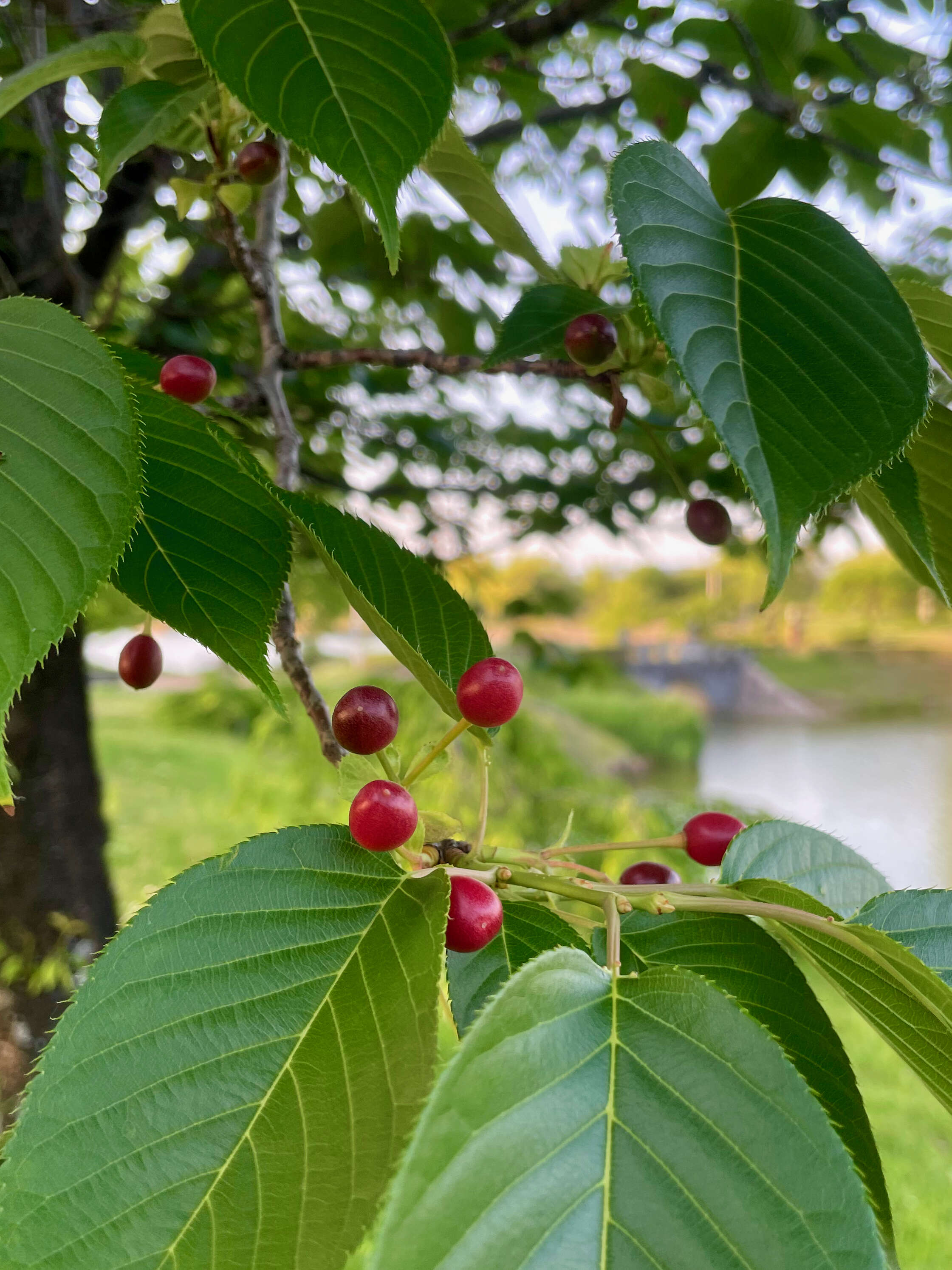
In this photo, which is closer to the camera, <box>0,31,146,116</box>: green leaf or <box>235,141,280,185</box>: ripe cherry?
<box>0,31,146,116</box>: green leaf

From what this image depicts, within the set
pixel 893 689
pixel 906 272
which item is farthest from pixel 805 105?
pixel 893 689

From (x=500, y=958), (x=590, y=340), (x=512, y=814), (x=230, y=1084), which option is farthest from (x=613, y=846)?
(x=512, y=814)

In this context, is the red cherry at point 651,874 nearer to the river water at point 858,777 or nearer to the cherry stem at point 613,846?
the cherry stem at point 613,846

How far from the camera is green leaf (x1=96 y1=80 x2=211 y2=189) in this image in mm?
498

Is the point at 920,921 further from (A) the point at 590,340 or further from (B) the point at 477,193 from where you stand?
(B) the point at 477,193

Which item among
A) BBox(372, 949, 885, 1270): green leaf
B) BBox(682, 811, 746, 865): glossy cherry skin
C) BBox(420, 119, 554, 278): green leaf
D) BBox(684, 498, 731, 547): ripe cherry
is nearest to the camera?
BBox(372, 949, 885, 1270): green leaf

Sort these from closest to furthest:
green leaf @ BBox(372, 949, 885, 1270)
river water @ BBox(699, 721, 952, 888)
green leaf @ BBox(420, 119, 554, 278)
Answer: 1. green leaf @ BBox(372, 949, 885, 1270)
2. green leaf @ BBox(420, 119, 554, 278)
3. river water @ BBox(699, 721, 952, 888)

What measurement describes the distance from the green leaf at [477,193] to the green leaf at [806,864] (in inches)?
16.7

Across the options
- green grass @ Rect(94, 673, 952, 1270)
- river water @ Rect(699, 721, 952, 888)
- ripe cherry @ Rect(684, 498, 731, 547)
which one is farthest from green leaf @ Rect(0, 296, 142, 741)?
river water @ Rect(699, 721, 952, 888)

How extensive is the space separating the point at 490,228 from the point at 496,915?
1.64 feet

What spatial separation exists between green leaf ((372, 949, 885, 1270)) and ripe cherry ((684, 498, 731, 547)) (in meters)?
0.45

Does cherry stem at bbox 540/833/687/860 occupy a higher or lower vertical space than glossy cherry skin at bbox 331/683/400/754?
lower

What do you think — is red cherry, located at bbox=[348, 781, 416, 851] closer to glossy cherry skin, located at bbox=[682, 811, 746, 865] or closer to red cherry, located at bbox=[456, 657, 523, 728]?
red cherry, located at bbox=[456, 657, 523, 728]

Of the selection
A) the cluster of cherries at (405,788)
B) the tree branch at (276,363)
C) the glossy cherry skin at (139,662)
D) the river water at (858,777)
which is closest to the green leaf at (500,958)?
the cluster of cherries at (405,788)
